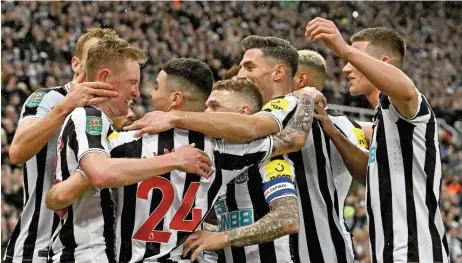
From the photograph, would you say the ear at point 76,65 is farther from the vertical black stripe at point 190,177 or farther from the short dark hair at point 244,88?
the vertical black stripe at point 190,177

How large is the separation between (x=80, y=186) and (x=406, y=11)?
2314cm

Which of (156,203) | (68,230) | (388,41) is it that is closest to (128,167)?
(156,203)

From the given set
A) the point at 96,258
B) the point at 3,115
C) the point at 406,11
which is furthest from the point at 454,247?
the point at 96,258

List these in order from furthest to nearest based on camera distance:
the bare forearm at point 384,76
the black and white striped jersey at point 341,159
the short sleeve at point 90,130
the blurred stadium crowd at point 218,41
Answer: the blurred stadium crowd at point 218,41 → the black and white striped jersey at point 341,159 → the bare forearm at point 384,76 → the short sleeve at point 90,130

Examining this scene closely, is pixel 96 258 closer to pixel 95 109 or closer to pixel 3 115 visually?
pixel 95 109

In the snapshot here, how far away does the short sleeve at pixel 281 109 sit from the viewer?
440 cm

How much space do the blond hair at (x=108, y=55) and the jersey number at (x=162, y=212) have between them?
655mm

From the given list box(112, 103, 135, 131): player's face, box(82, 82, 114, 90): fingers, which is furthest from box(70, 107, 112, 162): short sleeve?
box(112, 103, 135, 131): player's face

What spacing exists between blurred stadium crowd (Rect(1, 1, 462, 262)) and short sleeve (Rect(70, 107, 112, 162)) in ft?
27.2

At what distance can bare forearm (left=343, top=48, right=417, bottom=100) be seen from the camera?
13.6ft

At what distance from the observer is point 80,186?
3.85 meters

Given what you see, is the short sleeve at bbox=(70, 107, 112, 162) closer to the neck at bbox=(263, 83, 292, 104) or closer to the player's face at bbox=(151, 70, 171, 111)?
the player's face at bbox=(151, 70, 171, 111)

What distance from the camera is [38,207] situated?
5062 mm

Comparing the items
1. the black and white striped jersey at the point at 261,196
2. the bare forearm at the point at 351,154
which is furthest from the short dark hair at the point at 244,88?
the bare forearm at the point at 351,154
